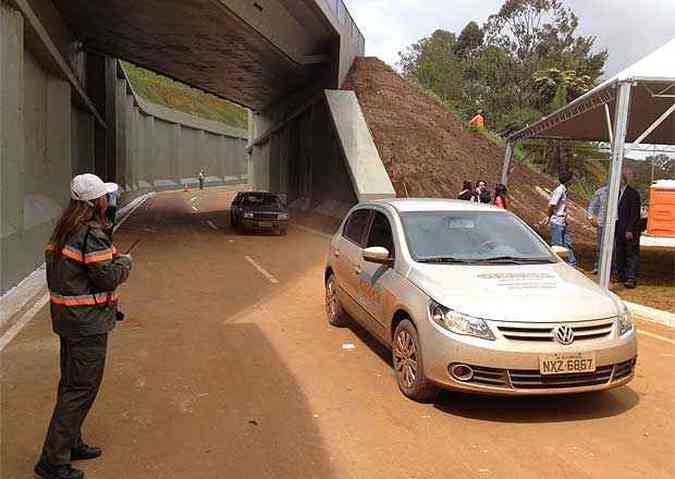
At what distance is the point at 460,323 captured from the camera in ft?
16.0

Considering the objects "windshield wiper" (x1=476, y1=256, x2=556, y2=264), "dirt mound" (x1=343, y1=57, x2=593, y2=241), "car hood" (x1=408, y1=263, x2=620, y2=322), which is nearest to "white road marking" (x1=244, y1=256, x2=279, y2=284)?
"windshield wiper" (x1=476, y1=256, x2=556, y2=264)

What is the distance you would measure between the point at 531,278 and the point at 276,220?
47.6 ft

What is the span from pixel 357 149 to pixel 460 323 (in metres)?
17.5

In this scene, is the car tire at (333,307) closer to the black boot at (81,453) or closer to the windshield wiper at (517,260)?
the windshield wiper at (517,260)

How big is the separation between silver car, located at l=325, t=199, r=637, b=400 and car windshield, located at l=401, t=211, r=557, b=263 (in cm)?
1

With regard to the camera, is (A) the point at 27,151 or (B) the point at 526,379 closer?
(B) the point at 526,379

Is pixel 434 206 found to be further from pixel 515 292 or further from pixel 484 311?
pixel 484 311

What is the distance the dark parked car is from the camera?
19344 millimetres

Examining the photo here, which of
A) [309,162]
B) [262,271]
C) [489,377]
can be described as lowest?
[262,271]

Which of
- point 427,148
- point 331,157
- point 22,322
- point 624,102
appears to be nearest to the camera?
point 22,322

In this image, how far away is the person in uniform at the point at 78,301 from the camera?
3.70 meters

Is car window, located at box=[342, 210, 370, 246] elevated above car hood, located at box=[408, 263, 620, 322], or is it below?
above

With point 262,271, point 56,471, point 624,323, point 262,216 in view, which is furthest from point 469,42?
point 56,471

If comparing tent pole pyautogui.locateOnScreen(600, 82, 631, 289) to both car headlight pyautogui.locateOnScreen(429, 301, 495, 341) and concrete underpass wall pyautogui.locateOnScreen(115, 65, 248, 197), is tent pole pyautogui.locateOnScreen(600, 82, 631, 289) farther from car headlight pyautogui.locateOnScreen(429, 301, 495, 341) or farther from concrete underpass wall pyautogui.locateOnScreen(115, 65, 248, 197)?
concrete underpass wall pyautogui.locateOnScreen(115, 65, 248, 197)
